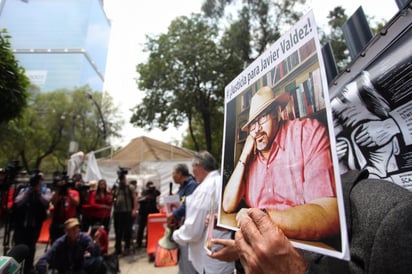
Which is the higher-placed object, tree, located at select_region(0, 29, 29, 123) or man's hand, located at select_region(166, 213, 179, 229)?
tree, located at select_region(0, 29, 29, 123)

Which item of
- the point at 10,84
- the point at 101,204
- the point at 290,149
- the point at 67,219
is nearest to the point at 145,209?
the point at 101,204

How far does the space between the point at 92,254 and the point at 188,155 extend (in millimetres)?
7333

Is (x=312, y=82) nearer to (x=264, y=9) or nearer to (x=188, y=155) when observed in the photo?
(x=188, y=155)

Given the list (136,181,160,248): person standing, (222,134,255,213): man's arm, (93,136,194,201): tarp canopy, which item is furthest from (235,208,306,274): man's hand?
(93,136,194,201): tarp canopy

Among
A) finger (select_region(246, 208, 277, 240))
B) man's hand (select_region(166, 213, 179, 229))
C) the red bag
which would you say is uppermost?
finger (select_region(246, 208, 277, 240))

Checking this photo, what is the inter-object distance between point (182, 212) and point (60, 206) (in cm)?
325

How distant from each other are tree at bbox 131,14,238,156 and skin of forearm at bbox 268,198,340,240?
14141 mm

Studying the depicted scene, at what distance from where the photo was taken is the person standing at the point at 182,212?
289 centimetres

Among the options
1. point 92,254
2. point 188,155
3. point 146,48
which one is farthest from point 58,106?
point 92,254

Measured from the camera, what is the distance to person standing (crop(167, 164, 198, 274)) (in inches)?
114

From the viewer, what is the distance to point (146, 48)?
1565cm

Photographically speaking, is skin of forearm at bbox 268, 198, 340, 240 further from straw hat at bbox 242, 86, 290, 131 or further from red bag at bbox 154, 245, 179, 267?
red bag at bbox 154, 245, 179, 267

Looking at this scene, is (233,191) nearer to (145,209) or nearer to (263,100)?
(263,100)

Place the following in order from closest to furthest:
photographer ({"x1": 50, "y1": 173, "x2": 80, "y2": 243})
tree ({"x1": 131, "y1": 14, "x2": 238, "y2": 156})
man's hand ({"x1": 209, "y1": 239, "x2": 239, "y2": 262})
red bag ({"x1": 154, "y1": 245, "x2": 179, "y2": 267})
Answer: man's hand ({"x1": 209, "y1": 239, "x2": 239, "y2": 262}) → photographer ({"x1": 50, "y1": 173, "x2": 80, "y2": 243}) → red bag ({"x1": 154, "y1": 245, "x2": 179, "y2": 267}) → tree ({"x1": 131, "y1": 14, "x2": 238, "y2": 156})
